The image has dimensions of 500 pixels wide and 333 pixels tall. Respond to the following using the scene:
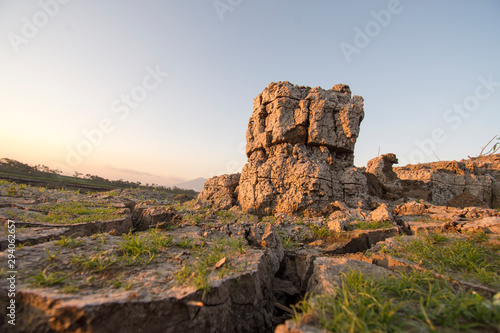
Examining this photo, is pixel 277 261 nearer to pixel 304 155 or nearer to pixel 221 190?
pixel 304 155

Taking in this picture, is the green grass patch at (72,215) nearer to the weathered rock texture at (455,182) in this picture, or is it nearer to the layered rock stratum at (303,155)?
the layered rock stratum at (303,155)

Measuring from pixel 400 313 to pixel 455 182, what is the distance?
16.1 metres

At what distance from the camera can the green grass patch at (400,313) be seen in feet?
6.12

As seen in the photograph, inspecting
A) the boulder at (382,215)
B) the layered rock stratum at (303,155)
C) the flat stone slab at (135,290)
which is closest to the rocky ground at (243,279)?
the flat stone slab at (135,290)

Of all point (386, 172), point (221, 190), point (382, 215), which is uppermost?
point (386, 172)

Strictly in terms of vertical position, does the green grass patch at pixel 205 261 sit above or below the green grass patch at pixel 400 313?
above

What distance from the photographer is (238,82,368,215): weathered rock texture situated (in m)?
7.86

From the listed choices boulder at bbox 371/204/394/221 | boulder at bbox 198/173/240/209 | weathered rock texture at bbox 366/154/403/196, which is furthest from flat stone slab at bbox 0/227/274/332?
weathered rock texture at bbox 366/154/403/196

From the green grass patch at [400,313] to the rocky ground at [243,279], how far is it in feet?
0.04

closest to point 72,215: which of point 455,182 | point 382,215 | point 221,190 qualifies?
point 221,190

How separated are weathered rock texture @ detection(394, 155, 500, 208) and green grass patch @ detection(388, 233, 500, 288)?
8.87 m

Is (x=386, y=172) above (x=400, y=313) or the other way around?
above

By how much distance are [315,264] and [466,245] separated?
284 centimetres

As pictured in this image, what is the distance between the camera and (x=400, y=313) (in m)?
2.14
